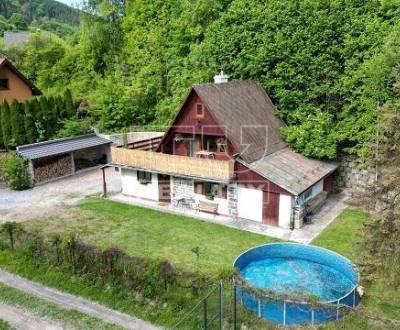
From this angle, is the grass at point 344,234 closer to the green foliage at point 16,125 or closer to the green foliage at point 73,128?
Answer: the green foliage at point 73,128

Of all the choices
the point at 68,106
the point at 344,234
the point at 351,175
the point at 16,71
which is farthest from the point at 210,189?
the point at 16,71

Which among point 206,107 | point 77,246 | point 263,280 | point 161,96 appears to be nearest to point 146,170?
point 206,107

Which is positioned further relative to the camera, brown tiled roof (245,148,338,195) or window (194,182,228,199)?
window (194,182,228,199)

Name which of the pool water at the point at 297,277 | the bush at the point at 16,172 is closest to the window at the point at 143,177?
the bush at the point at 16,172

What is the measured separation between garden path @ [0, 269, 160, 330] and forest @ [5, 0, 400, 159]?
13.4 metres

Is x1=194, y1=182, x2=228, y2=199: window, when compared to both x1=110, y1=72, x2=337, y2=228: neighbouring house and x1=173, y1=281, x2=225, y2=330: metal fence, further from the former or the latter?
x1=173, y1=281, x2=225, y2=330: metal fence

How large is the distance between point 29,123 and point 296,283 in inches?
1046

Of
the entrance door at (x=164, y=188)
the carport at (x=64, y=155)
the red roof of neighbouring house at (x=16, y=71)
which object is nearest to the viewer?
the entrance door at (x=164, y=188)

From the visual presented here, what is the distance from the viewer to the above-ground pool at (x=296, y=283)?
1473 centimetres

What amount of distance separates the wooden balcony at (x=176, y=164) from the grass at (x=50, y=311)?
11.6 metres

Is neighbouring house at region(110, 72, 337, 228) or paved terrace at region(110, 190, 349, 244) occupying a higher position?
neighbouring house at region(110, 72, 337, 228)

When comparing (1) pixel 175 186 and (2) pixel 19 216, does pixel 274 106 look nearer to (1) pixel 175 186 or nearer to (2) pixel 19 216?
(1) pixel 175 186

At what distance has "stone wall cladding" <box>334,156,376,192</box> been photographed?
2944cm

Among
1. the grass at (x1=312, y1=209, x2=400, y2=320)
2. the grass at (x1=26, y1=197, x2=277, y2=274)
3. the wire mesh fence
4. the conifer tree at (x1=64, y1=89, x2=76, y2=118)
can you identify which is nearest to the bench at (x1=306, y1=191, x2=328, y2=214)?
the grass at (x1=312, y1=209, x2=400, y2=320)
